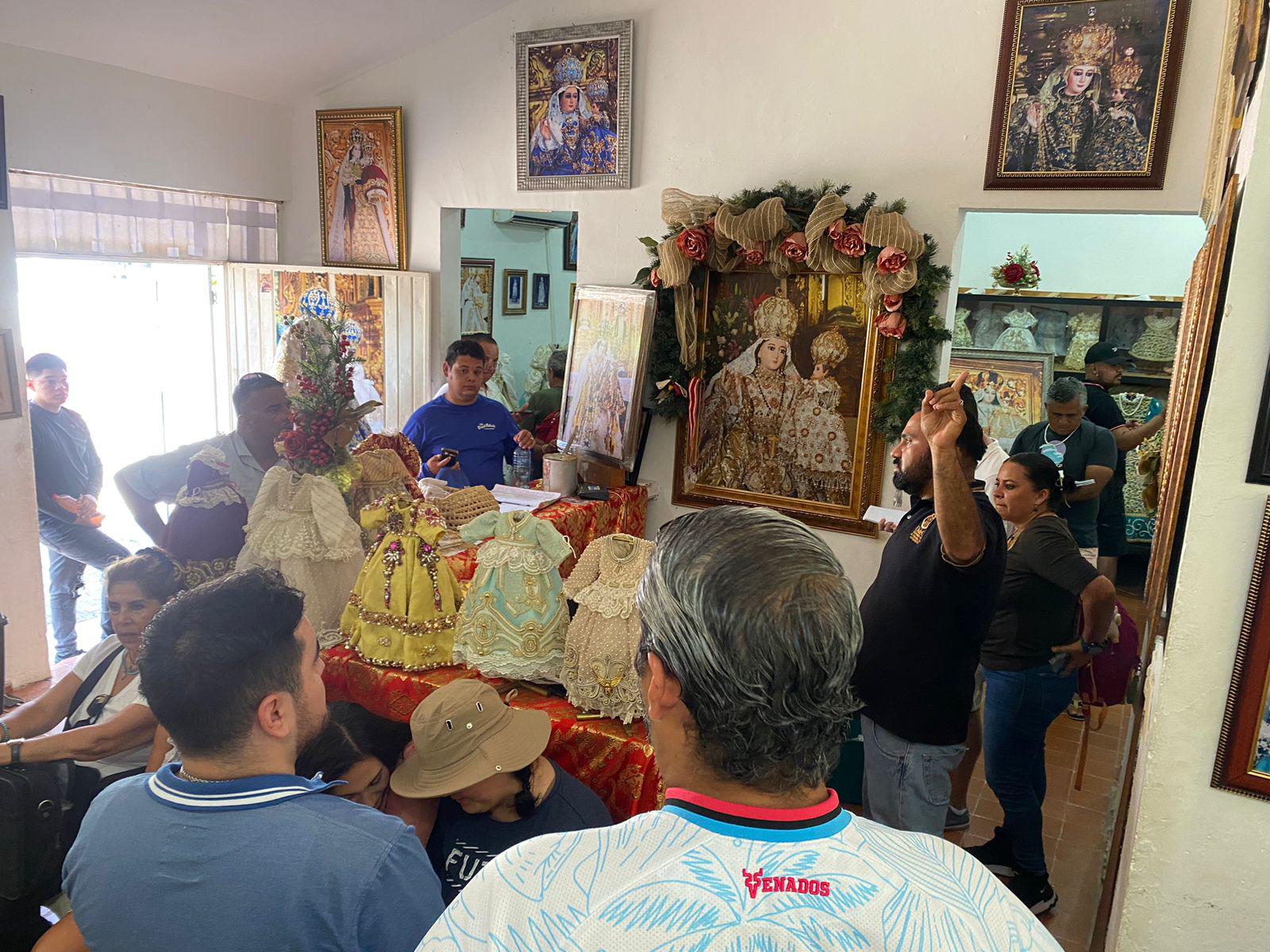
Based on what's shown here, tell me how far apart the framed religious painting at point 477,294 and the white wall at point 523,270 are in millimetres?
82

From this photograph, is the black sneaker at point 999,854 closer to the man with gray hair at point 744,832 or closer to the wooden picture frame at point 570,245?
the man with gray hair at point 744,832

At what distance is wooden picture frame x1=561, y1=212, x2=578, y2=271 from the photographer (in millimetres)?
10359

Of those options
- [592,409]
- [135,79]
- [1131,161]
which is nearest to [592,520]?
[592,409]

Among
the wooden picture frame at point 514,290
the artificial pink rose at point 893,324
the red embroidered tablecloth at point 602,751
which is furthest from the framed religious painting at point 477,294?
the red embroidered tablecloth at point 602,751

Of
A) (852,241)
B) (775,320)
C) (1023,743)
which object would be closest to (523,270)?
(775,320)

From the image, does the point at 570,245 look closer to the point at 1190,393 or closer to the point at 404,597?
the point at 404,597

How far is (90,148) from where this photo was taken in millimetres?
5953

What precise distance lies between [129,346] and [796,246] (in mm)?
5533

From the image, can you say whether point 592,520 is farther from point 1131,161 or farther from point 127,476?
point 1131,161

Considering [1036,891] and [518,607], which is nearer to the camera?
[518,607]

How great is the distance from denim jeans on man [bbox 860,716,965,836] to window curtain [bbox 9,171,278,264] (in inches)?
231

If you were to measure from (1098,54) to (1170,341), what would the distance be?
384 centimetres

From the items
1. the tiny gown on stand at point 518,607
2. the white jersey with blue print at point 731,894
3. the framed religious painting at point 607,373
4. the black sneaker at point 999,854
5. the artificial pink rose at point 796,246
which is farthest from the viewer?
the framed religious painting at point 607,373

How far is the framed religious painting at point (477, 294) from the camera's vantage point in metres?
9.34
